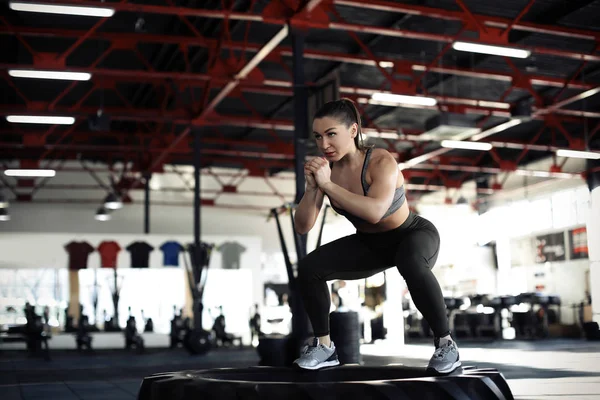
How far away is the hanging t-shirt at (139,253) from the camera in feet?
54.1

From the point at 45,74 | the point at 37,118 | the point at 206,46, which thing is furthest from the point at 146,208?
the point at 45,74

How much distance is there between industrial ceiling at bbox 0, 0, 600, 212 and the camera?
980cm

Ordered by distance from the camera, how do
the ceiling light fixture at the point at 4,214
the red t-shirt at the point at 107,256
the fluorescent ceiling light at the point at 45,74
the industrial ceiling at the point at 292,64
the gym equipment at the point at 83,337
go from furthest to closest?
the ceiling light fixture at the point at 4,214 < the red t-shirt at the point at 107,256 < the gym equipment at the point at 83,337 < the industrial ceiling at the point at 292,64 < the fluorescent ceiling light at the point at 45,74

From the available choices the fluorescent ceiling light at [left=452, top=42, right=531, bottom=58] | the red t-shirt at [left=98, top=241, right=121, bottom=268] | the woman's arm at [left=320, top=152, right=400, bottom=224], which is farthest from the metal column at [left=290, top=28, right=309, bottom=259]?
the red t-shirt at [left=98, top=241, right=121, bottom=268]

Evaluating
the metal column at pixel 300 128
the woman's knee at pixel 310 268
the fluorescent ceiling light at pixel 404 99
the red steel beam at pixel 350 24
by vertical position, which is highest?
the red steel beam at pixel 350 24

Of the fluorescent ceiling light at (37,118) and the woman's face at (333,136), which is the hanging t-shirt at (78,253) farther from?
the woman's face at (333,136)

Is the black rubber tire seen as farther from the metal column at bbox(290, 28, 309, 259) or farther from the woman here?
the metal column at bbox(290, 28, 309, 259)

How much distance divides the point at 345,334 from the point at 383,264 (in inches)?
173

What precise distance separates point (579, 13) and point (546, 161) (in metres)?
9.75

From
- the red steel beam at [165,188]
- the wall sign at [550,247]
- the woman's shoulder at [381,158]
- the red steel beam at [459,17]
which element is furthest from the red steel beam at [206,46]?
the woman's shoulder at [381,158]

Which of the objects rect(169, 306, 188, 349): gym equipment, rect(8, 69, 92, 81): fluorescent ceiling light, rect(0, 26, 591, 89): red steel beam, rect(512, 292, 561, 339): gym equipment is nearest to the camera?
rect(8, 69, 92, 81): fluorescent ceiling light

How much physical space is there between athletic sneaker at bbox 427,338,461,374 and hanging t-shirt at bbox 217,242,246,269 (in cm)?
1595

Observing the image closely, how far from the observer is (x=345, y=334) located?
6715 millimetres

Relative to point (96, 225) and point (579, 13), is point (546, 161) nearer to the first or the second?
point (579, 13)
